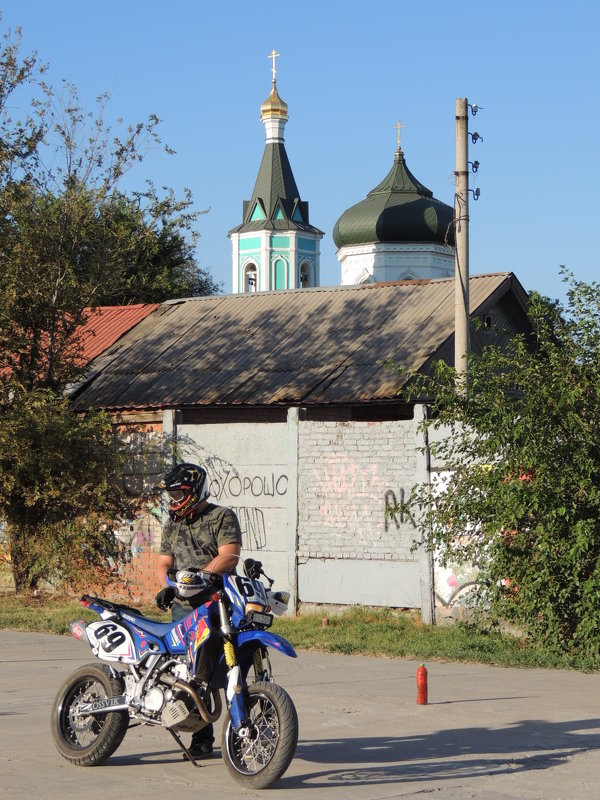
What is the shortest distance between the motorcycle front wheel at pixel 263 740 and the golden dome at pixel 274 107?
72.9 metres

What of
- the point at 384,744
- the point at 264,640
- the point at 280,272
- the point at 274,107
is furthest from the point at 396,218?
the point at 264,640

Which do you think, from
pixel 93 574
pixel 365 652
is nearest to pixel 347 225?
pixel 93 574

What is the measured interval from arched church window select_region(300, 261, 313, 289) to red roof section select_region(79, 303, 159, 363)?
5126 centimetres

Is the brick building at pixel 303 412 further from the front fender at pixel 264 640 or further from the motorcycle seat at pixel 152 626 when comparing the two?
the front fender at pixel 264 640

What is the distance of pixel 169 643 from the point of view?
7.79 m

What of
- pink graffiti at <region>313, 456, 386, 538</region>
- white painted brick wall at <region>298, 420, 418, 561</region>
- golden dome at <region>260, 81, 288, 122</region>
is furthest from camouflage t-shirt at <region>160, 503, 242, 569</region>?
golden dome at <region>260, 81, 288, 122</region>

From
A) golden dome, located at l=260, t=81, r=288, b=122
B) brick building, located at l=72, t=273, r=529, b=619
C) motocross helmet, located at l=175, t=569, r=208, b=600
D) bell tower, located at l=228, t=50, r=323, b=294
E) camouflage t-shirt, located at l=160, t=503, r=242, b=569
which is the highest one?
golden dome, located at l=260, t=81, r=288, b=122

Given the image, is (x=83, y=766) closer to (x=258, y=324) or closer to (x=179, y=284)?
(x=258, y=324)

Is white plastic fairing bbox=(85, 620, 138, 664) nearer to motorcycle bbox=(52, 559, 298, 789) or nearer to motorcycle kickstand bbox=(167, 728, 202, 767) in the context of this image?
motorcycle bbox=(52, 559, 298, 789)

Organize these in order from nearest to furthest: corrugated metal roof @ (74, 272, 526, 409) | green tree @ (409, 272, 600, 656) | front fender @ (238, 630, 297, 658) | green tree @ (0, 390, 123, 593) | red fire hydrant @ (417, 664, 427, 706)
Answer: front fender @ (238, 630, 297, 658), red fire hydrant @ (417, 664, 427, 706), green tree @ (409, 272, 600, 656), green tree @ (0, 390, 123, 593), corrugated metal roof @ (74, 272, 526, 409)

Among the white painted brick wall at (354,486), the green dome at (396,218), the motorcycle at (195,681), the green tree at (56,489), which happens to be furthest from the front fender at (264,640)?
the green dome at (396,218)

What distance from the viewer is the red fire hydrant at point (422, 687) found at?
9.76 metres

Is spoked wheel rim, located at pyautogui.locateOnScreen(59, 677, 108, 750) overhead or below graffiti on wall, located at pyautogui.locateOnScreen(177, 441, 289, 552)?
below

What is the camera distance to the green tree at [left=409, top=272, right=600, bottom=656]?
12023 mm
